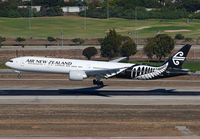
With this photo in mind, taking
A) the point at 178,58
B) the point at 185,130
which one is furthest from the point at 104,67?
the point at 185,130

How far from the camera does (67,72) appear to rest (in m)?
63.1

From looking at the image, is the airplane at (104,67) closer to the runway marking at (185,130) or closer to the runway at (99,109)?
the runway at (99,109)

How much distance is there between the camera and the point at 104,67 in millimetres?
64000

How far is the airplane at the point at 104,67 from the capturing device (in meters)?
62.8

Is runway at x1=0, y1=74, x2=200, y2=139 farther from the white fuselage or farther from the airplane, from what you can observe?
the white fuselage

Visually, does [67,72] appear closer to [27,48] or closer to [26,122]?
[26,122]

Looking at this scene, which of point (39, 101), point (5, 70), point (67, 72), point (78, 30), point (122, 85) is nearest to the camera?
point (39, 101)

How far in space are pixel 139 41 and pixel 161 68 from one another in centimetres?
8858

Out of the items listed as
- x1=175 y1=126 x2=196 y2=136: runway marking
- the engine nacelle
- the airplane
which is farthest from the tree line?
x1=175 y1=126 x2=196 y2=136: runway marking

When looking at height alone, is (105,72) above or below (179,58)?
below

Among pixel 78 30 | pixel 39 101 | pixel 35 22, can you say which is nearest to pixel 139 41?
pixel 78 30

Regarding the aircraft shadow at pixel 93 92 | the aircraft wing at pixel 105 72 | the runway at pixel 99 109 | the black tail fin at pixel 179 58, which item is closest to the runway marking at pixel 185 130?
the runway at pixel 99 109

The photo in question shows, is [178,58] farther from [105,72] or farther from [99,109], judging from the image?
[99,109]

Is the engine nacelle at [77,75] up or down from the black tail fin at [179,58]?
down
